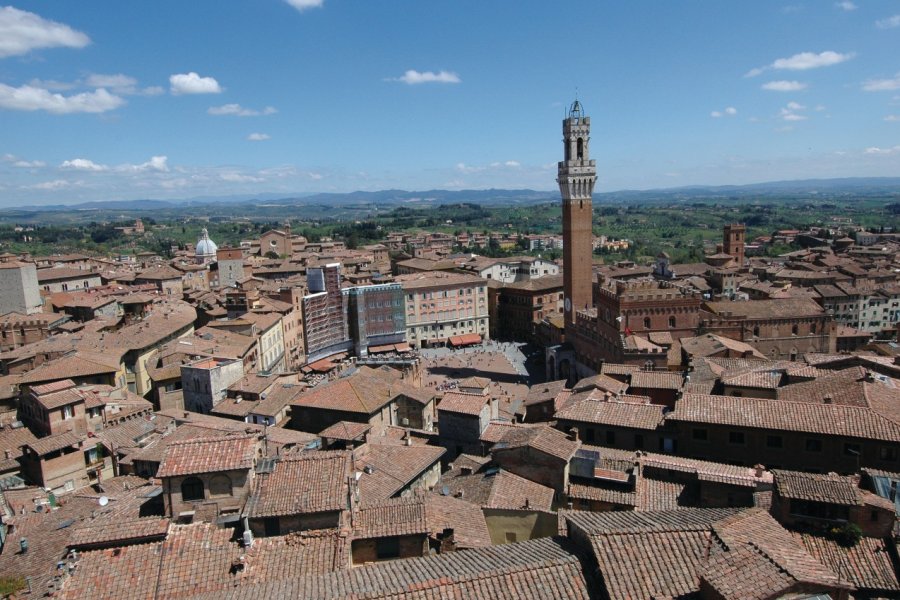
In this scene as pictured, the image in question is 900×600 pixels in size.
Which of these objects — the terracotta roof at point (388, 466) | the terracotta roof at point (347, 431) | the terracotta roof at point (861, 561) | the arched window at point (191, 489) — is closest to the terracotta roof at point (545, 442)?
the terracotta roof at point (388, 466)

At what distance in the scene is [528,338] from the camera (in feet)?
261

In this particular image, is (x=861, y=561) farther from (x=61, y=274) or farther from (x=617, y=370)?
(x=61, y=274)

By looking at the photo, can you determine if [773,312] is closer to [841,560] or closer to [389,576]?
[841,560]

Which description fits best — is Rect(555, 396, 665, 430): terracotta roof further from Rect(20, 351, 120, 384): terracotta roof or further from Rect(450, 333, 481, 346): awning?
Rect(450, 333, 481, 346): awning

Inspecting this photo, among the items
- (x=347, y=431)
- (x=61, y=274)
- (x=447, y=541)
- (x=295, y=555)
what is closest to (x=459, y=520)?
(x=447, y=541)

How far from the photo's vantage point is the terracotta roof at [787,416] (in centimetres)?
2078

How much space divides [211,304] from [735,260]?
86.2 meters

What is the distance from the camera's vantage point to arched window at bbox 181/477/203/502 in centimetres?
1588

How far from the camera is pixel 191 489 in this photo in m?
16.0

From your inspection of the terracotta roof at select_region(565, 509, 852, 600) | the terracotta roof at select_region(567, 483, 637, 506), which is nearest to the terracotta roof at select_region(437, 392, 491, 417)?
the terracotta roof at select_region(567, 483, 637, 506)

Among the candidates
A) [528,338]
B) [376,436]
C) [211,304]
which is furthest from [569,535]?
[528,338]

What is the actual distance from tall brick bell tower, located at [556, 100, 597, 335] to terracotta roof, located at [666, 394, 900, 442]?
36030 mm

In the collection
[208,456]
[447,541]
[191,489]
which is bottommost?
[447,541]

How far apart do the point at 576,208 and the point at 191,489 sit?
2034 inches
